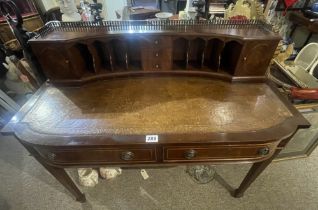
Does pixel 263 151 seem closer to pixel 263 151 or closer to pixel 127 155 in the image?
pixel 263 151

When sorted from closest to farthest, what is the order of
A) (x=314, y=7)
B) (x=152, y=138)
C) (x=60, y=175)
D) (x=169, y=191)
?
(x=152, y=138) → (x=60, y=175) → (x=169, y=191) → (x=314, y=7)

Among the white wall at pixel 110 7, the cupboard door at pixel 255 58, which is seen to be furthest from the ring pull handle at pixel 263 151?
the white wall at pixel 110 7

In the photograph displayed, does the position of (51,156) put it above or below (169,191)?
above

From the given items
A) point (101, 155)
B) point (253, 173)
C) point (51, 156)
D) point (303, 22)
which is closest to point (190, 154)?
point (101, 155)

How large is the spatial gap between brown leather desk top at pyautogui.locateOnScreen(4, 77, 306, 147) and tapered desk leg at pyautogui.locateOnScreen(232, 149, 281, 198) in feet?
0.93

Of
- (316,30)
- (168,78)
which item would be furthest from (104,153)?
(316,30)

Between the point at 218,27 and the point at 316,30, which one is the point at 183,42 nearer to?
the point at 218,27

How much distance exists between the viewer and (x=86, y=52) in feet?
3.46

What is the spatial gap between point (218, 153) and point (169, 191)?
0.72 m

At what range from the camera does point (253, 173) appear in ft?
3.55

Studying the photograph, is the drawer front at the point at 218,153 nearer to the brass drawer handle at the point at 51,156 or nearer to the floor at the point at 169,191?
the brass drawer handle at the point at 51,156

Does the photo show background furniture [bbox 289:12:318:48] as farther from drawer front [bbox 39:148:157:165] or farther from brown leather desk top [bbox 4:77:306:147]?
drawer front [bbox 39:148:157:165]

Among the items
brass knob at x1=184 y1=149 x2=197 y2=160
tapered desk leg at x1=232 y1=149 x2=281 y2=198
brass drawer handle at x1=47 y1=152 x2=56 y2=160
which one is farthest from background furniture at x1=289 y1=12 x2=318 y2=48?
brass drawer handle at x1=47 y1=152 x2=56 y2=160

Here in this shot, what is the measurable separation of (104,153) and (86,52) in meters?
0.61
